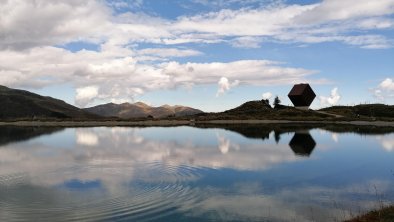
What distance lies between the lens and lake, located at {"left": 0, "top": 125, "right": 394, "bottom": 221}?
78.4 ft

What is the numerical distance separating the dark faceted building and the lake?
106m

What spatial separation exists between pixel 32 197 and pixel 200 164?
18.9m

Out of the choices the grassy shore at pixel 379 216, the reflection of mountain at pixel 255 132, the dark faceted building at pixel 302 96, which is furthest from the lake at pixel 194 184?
the dark faceted building at pixel 302 96

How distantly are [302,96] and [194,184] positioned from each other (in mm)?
134438

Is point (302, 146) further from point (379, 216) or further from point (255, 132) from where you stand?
point (379, 216)

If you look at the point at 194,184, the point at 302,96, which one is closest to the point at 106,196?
the point at 194,184

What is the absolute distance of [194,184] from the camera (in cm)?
3238

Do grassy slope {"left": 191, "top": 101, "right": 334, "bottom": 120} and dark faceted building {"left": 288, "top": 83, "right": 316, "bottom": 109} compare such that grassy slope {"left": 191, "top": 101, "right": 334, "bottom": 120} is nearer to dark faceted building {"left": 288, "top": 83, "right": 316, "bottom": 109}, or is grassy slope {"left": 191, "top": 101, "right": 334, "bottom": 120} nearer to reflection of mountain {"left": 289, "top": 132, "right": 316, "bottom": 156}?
dark faceted building {"left": 288, "top": 83, "right": 316, "bottom": 109}

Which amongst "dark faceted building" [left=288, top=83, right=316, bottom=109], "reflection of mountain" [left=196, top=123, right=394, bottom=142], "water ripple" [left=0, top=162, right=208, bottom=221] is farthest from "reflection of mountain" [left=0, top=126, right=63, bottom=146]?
"dark faceted building" [left=288, top=83, right=316, bottom=109]

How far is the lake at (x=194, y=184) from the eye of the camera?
941 inches

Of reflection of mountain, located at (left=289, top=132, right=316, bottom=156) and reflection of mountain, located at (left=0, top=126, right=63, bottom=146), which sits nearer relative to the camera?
reflection of mountain, located at (left=289, top=132, right=316, bottom=156)

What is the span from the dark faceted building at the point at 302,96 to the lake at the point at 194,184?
10603 centimetres

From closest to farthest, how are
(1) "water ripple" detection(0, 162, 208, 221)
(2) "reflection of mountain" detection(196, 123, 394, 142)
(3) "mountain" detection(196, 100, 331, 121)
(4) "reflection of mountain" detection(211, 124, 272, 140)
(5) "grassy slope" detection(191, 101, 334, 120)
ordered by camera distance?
1. (1) "water ripple" detection(0, 162, 208, 221)
2. (4) "reflection of mountain" detection(211, 124, 272, 140)
3. (2) "reflection of mountain" detection(196, 123, 394, 142)
4. (5) "grassy slope" detection(191, 101, 334, 120)
5. (3) "mountain" detection(196, 100, 331, 121)

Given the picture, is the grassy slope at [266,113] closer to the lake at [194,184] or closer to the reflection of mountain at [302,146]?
the reflection of mountain at [302,146]
